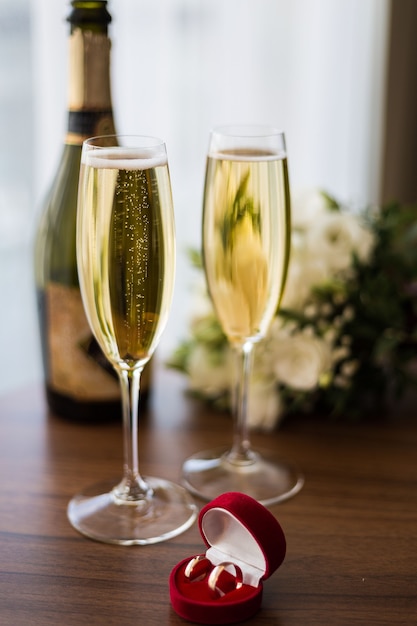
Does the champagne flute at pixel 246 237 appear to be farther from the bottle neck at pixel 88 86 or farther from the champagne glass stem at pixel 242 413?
the bottle neck at pixel 88 86

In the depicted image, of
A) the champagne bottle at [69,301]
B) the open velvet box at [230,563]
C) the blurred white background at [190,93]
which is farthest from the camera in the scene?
the blurred white background at [190,93]

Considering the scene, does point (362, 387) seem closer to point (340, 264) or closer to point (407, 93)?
point (340, 264)

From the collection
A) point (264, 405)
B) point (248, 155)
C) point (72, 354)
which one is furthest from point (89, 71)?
point (264, 405)

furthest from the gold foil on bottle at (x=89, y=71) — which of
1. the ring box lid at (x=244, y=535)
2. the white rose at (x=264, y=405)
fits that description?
the ring box lid at (x=244, y=535)

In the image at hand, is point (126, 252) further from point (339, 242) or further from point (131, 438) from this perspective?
point (339, 242)

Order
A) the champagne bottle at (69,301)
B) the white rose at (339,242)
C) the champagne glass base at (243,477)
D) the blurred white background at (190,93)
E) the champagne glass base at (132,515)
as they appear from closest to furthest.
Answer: the champagne glass base at (132,515) → the champagne glass base at (243,477) → the champagne bottle at (69,301) → the white rose at (339,242) → the blurred white background at (190,93)

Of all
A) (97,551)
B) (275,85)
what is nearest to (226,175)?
(97,551)

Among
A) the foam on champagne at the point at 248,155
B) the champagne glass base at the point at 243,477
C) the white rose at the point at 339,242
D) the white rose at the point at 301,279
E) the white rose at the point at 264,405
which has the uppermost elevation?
the foam on champagne at the point at 248,155

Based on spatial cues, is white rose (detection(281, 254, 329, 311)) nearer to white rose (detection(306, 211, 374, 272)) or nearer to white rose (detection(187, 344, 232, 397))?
white rose (detection(306, 211, 374, 272))
